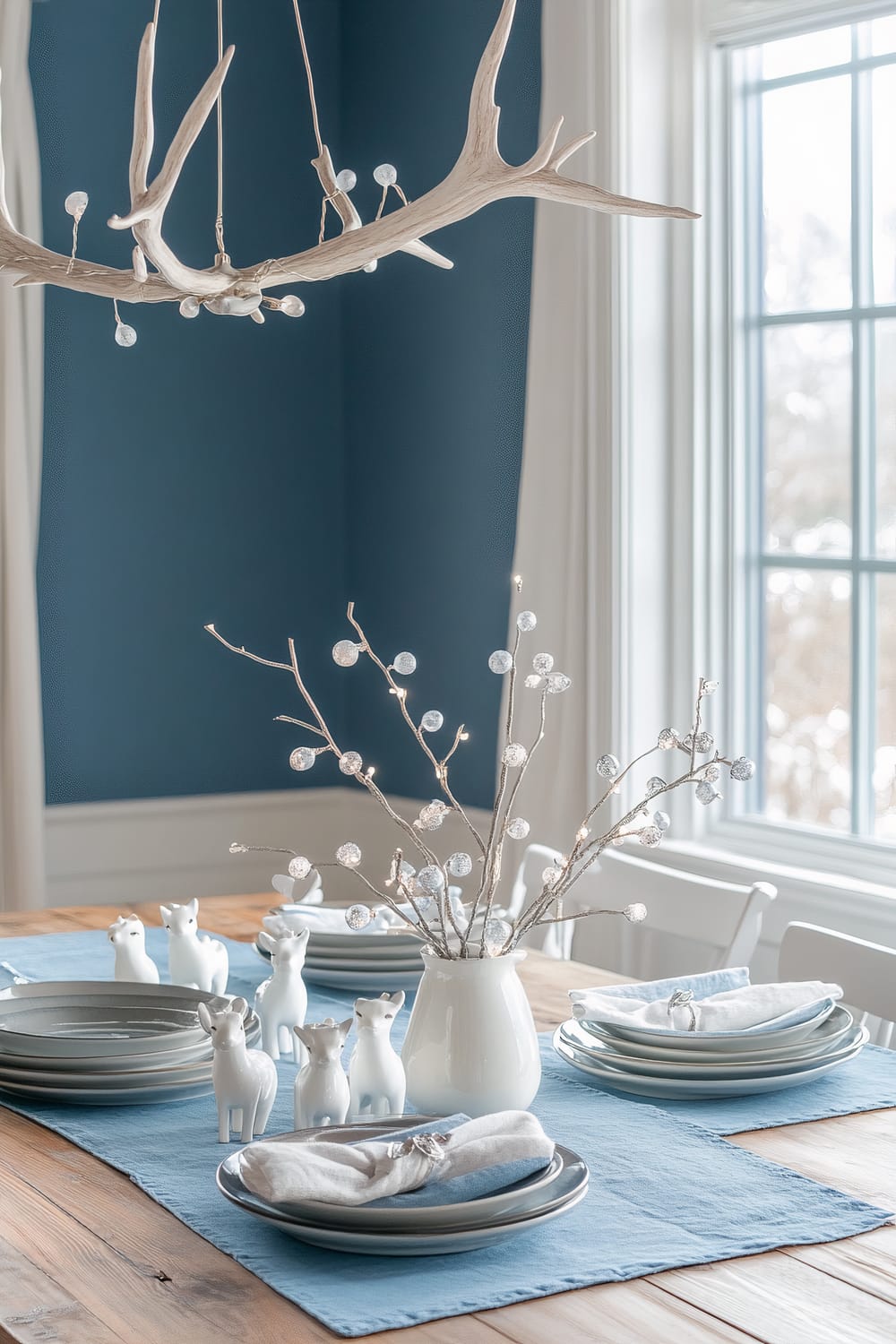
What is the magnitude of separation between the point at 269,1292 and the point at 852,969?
96 cm

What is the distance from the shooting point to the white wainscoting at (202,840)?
370 centimetres

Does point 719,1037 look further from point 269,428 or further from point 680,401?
point 269,428

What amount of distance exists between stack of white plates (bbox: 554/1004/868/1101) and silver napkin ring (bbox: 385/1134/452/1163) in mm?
374

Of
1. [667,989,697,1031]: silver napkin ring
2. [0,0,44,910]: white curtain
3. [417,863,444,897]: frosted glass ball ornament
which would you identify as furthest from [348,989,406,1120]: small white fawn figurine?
[0,0,44,910]: white curtain

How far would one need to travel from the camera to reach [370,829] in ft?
13.1

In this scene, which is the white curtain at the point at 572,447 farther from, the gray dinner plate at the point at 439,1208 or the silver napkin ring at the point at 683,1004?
the gray dinner plate at the point at 439,1208

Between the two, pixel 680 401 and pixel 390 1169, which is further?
pixel 680 401

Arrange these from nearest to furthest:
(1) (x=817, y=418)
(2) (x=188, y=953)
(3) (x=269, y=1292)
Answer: (3) (x=269, y=1292) → (2) (x=188, y=953) → (1) (x=817, y=418)

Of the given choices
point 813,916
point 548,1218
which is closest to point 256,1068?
point 548,1218

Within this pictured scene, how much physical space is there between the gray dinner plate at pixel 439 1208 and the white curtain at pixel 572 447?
190 cm

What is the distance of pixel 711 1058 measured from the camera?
5.03 ft

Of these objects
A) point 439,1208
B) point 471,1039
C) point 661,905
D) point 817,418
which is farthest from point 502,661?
point 817,418

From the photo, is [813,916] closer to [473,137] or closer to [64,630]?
[473,137]

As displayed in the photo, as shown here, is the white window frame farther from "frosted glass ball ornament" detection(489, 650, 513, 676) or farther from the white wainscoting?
"frosted glass ball ornament" detection(489, 650, 513, 676)
